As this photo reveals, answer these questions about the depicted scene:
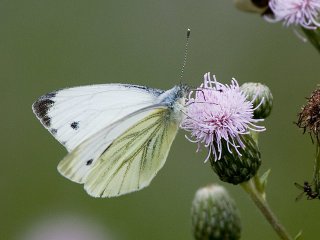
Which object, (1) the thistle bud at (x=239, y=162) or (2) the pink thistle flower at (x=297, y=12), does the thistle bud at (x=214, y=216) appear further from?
(2) the pink thistle flower at (x=297, y=12)

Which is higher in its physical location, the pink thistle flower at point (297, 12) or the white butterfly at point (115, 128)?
the pink thistle flower at point (297, 12)

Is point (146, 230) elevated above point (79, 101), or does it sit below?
below

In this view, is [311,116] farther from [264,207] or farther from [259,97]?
[264,207]

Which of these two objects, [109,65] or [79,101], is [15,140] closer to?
[109,65]

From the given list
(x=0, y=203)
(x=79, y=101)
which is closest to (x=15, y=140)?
(x=0, y=203)

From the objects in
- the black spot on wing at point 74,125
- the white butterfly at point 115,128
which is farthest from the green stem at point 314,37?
the black spot on wing at point 74,125

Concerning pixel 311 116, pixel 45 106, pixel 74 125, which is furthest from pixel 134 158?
pixel 311 116

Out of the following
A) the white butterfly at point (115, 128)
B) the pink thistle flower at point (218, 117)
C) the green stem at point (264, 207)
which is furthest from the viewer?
the white butterfly at point (115, 128)
